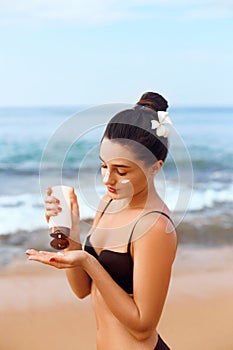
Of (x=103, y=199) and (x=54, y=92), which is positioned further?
(x=54, y=92)

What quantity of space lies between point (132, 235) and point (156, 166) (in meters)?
0.14

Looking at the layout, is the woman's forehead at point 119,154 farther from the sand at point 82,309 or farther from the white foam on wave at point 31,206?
the white foam on wave at point 31,206

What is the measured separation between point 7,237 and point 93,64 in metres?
4.07

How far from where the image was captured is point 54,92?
29.1 ft

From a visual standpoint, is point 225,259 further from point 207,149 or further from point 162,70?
point 162,70

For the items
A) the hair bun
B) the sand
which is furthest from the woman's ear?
the sand

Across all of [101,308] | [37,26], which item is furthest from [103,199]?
[37,26]

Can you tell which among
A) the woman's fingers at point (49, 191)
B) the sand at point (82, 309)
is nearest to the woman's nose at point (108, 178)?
the woman's fingers at point (49, 191)

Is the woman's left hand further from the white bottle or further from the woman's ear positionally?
the woman's ear

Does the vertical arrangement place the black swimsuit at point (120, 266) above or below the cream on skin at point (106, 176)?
below

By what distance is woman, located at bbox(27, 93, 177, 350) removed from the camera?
5.18 feet

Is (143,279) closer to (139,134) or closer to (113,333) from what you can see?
(113,333)

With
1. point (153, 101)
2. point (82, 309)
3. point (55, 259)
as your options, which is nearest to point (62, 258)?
point (55, 259)

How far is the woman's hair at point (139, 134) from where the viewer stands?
5.19ft
